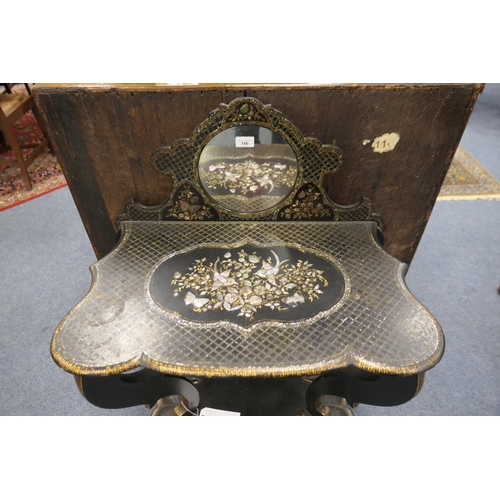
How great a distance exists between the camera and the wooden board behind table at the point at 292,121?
1.40 meters

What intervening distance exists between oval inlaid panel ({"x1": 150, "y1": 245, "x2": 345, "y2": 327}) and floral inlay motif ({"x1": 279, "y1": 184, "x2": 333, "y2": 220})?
0.22 metres

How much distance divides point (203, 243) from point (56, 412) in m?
1.23

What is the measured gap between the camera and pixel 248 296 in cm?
135

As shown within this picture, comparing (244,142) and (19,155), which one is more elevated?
(244,142)

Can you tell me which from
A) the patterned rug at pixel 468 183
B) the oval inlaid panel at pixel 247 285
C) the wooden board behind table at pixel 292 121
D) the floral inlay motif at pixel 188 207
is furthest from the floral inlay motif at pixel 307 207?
the patterned rug at pixel 468 183

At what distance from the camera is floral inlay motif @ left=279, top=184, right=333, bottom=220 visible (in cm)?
162

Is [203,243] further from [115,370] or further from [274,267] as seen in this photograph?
[115,370]

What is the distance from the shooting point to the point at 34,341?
216 cm

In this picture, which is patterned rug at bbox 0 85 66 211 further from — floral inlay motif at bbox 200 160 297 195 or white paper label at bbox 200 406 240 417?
white paper label at bbox 200 406 240 417

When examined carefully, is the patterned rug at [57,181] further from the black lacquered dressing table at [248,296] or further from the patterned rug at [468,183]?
the black lacquered dressing table at [248,296]

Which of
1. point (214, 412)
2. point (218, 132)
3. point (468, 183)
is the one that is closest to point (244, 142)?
point (218, 132)

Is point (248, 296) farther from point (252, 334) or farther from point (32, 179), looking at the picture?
point (32, 179)

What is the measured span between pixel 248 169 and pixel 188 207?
A: 1.13ft
